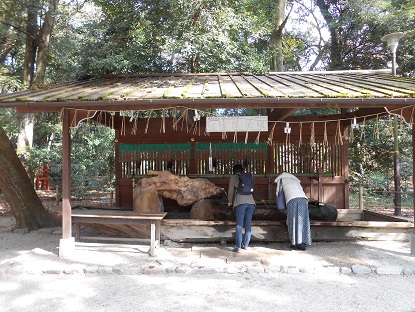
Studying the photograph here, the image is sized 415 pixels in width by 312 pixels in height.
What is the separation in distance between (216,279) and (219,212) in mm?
2452

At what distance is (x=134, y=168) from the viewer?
29.9 ft

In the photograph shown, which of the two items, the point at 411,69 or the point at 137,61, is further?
the point at 411,69

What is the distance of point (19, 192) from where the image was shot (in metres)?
8.05

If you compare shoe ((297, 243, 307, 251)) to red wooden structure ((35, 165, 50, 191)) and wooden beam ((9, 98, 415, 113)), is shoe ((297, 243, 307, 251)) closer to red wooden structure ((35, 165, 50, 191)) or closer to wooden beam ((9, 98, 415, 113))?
wooden beam ((9, 98, 415, 113))

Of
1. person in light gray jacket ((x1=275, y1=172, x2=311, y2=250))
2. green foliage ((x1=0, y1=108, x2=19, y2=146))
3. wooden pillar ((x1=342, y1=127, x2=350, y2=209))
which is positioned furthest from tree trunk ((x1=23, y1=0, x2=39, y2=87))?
wooden pillar ((x1=342, y1=127, x2=350, y2=209))

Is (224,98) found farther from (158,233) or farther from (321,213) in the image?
(321,213)

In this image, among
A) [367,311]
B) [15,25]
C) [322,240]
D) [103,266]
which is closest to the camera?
[367,311]

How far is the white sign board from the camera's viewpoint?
6.79 m

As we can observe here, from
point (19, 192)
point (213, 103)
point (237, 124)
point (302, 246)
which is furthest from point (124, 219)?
point (19, 192)

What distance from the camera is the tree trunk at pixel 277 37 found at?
43.6 feet

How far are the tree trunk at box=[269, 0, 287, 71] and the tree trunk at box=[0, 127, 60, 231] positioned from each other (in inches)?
396

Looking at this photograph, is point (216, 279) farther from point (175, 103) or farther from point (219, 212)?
point (175, 103)

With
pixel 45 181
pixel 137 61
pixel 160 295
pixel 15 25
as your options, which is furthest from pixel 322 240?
pixel 15 25

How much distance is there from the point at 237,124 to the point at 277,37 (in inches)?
330
